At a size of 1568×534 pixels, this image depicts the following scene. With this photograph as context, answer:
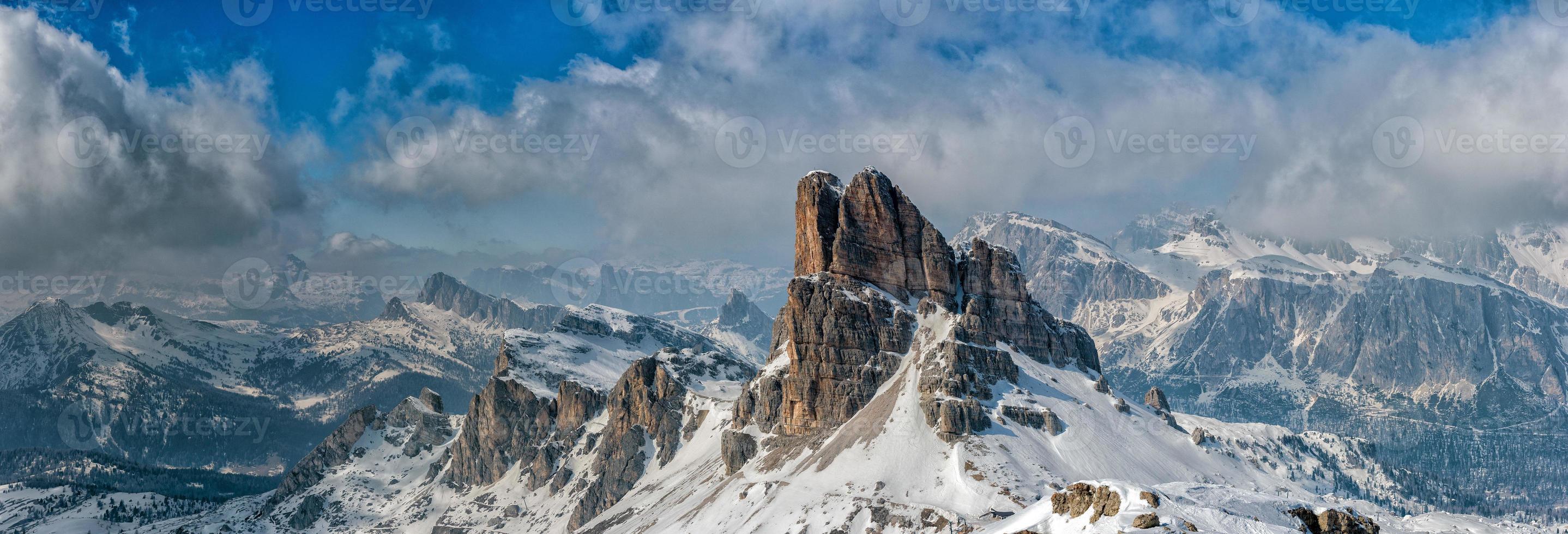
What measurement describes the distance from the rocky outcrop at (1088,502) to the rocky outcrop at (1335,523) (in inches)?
767

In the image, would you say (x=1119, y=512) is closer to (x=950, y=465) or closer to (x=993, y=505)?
(x=993, y=505)

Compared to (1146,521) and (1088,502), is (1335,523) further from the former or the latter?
(1088,502)

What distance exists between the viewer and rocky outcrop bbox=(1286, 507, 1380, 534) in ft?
290

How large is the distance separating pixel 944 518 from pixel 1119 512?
96.8 m

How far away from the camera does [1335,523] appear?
89438mm

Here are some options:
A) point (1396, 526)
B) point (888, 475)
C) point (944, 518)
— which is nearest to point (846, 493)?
point (888, 475)

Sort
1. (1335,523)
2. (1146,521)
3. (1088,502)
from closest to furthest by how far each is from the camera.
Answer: (1146,521) < (1088,502) < (1335,523)

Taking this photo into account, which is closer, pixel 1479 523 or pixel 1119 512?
pixel 1119 512

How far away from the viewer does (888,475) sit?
199000 millimetres

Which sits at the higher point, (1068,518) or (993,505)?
(1068,518)

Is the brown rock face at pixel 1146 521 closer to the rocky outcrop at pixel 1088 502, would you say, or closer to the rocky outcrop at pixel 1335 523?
the rocky outcrop at pixel 1088 502

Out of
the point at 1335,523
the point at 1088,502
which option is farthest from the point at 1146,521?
the point at 1335,523

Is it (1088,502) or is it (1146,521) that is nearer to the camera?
(1146,521)

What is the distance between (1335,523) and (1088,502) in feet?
75.5
